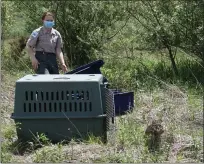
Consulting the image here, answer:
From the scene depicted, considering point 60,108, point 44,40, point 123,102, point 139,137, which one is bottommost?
point 139,137

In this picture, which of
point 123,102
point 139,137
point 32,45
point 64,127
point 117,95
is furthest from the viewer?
point 32,45

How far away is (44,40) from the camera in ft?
23.0

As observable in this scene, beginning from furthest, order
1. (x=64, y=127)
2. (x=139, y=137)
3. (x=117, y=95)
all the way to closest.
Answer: (x=117, y=95) < (x=64, y=127) < (x=139, y=137)

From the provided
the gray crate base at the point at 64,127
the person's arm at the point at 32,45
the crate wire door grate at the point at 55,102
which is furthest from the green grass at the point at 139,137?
the person's arm at the point at 32,45

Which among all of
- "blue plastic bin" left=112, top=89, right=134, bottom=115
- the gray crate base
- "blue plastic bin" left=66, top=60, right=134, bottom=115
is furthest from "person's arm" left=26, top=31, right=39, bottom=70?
the gray crate base

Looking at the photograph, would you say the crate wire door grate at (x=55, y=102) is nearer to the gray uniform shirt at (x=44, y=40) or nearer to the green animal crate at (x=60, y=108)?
the green animal crate at (x=60, y=108)

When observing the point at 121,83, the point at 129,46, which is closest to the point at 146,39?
the point at 129,46

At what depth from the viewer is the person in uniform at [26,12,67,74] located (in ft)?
22.9

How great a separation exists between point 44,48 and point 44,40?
0.13m

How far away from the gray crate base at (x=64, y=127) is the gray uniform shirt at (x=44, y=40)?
6.81ft

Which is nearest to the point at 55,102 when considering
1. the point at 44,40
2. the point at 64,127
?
the point at 64,127

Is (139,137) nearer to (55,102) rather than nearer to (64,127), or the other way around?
(64,127)

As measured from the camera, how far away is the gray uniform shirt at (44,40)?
6.98 metres

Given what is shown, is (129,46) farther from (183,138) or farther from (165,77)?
(183,138)
